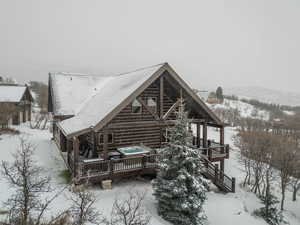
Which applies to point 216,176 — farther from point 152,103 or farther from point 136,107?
point 136,107

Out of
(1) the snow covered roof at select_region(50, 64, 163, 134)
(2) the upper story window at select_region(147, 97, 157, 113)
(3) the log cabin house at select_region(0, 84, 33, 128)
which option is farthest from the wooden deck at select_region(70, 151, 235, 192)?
(3) the log cabin house at select_region(0, 84, 33, 128)

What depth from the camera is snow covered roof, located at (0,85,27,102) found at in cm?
3031

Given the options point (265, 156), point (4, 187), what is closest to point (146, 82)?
point (4, 187)

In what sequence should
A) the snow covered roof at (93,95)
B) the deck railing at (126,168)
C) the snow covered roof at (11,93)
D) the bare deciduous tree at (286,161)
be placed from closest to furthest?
the deck railing at (126,168) < the snow covered roof at (93,95) < the bare deciduous tree at (286,161) < the snow covered roof at (11,93)

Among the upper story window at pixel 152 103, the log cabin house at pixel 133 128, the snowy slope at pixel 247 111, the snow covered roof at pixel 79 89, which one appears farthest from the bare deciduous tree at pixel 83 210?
the snowy slope at pixel 247 111

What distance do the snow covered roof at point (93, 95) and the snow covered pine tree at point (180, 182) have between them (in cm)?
363

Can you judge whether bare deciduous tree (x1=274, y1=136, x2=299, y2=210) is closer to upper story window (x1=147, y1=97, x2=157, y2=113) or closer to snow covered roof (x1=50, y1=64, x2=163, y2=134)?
upper story window (x1=147, y1=97, x2=157, y2=113)

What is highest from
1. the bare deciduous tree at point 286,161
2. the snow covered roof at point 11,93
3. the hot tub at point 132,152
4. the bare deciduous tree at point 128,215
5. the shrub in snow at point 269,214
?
the snow covered roof at point 11,93

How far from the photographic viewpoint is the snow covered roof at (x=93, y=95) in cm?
1109

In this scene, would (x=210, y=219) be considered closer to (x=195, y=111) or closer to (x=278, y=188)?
(x=195, y=111)

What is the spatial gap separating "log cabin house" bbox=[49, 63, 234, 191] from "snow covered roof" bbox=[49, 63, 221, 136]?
52 millimetres

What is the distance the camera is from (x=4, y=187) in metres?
9.51

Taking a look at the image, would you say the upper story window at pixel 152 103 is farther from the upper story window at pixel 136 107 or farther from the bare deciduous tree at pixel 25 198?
the bare deciduous tree at pixel 25 198

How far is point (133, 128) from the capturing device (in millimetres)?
13695
